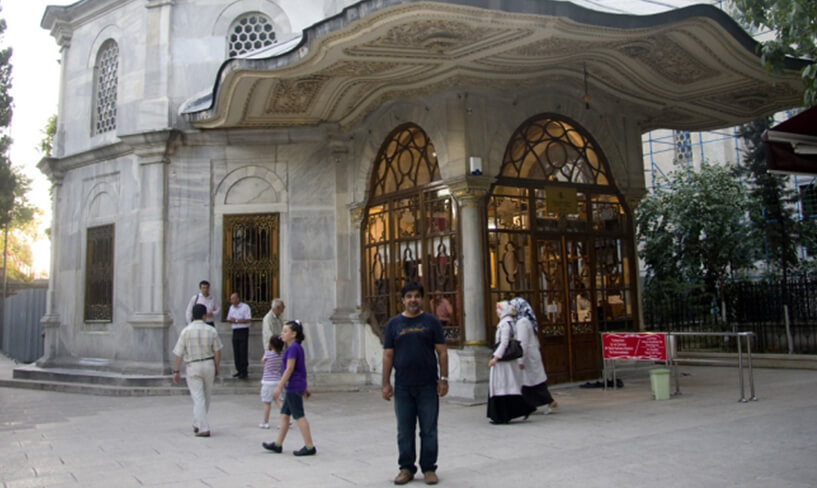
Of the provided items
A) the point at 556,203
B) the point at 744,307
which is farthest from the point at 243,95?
the point at 744,307

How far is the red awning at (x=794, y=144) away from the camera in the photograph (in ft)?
17.6

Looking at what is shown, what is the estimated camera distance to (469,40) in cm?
966

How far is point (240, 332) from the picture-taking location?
1326 centimetres

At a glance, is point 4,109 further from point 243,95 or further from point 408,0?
point 408,0

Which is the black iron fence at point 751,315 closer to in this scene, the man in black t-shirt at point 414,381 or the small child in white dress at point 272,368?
the small child in white dress at point 272,368

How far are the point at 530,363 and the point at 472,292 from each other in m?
2.09

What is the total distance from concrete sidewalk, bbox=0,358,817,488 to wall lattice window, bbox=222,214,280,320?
3172mm

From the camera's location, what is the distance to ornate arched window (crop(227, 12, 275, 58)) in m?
14.9

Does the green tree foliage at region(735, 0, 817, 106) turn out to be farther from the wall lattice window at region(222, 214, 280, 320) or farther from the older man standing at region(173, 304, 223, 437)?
the wall lattice window at region(222, 214, 280, 320)

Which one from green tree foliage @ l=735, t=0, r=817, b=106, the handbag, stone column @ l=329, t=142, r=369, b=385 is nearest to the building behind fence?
stone column @ l=329, t=142, r=369, b=385

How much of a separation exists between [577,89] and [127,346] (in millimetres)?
10190

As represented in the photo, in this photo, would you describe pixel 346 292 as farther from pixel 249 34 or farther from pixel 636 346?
pixel 249 34

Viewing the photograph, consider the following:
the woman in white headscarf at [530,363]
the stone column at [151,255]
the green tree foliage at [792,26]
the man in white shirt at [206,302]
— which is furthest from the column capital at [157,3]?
the green tree foliage at [792,26]

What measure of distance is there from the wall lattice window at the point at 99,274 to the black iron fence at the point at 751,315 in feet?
43.1
